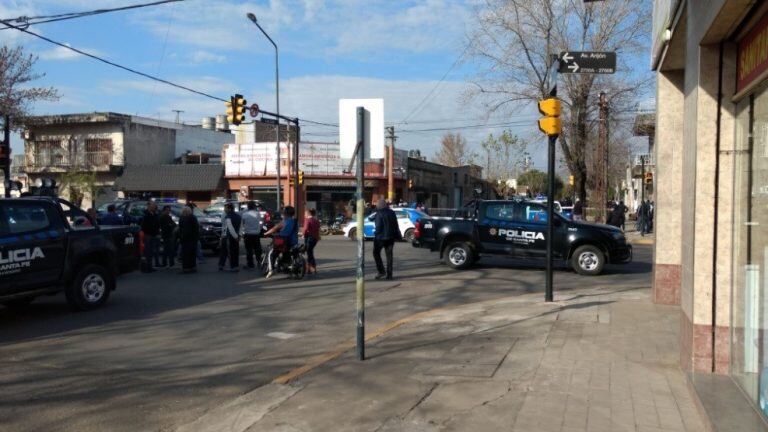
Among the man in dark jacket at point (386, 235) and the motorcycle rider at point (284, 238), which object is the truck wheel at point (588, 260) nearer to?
the man in dark jacket at point (386, 235)

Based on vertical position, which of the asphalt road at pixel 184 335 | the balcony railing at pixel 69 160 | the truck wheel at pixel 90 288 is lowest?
the asphalt road at pixel 184 335

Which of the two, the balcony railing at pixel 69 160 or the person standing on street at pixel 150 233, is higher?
the balcony railing at pixel 69 160

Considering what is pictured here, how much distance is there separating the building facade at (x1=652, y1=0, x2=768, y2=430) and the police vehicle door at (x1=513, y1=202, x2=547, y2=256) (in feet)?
31.2

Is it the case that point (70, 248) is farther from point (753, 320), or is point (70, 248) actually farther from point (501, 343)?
point (753, 320)

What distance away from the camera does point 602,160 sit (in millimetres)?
32125

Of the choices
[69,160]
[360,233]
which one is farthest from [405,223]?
[69,160]

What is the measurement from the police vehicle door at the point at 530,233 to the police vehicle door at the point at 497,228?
0.18 metres

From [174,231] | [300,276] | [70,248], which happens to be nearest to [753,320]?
[70,248]

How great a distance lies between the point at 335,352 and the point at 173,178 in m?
37.4

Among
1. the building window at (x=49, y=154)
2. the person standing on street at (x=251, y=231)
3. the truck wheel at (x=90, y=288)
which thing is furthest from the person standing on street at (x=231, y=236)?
the building window at (x=49, y=154)

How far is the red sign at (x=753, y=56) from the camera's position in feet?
15.4

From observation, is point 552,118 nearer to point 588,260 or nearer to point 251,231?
point 588,260

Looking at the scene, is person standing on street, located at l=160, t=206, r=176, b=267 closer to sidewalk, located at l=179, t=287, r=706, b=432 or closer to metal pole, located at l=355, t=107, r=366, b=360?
sidewalk, located at l=179, t=287, r=706, b=432

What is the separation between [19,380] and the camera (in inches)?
259
